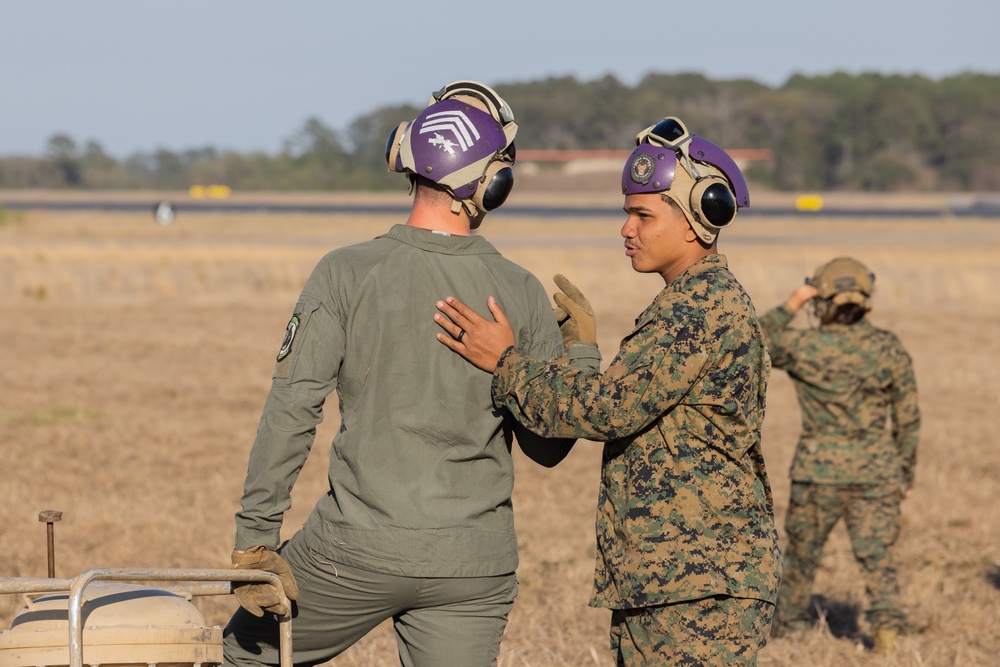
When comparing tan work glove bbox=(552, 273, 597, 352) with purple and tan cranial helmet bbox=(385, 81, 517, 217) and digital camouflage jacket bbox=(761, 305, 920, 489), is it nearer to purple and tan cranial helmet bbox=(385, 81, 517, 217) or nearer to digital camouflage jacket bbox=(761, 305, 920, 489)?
purple and tan cranial helmet bbox=(385, 81, 517, 217)

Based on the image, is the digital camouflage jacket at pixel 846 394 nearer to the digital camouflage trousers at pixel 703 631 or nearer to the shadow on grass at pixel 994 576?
the shadow on grass at pixel 994 576

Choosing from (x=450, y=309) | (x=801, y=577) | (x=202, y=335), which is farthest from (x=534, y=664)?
(x=202, y=335)

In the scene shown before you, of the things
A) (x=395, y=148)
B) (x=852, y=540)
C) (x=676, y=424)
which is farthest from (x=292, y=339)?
(x=852, y=540)

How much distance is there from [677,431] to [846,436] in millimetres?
3691

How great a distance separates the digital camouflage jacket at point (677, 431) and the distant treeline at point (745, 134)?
95329 millimetres

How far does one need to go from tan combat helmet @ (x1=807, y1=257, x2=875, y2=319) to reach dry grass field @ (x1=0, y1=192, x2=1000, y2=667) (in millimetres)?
1823

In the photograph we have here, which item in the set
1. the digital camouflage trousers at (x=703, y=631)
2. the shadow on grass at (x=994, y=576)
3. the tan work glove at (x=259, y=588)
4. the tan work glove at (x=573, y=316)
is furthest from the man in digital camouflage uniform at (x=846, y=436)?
the tan work glove at (x=259, y=588)

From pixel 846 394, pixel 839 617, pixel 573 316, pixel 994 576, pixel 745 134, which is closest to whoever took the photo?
pixel 573 316

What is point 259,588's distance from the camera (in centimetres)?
356

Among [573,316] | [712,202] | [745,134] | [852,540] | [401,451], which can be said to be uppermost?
[745,134]

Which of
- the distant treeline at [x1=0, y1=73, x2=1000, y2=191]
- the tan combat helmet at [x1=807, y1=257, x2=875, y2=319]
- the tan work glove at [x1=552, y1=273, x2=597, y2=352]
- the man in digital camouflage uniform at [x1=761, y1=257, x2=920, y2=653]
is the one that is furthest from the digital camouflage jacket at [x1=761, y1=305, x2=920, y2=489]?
the distant treeline at [x1=0, y1=73, x2=1000, y2=191]

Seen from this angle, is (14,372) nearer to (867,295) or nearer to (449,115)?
(867,295)

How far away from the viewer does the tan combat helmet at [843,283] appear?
22.8ft

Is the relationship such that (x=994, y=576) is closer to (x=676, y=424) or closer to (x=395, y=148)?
(x=676, y=424)
